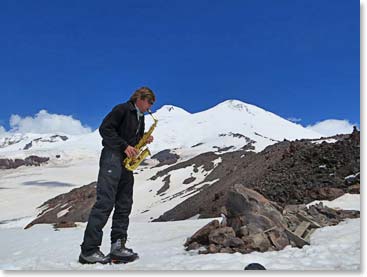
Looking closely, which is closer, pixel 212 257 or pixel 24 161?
pixel 212 257

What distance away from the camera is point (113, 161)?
462 cm

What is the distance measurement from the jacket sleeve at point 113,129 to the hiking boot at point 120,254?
104cm

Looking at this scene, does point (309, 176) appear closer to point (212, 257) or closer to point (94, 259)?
point (212, 257)

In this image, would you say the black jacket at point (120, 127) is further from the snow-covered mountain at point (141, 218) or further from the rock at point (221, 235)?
the rock at point (221, 235)

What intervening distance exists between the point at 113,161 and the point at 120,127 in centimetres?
35

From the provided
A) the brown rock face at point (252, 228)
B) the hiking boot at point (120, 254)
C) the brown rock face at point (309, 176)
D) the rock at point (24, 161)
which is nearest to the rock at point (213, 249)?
the brown rock face at point (252, 228)

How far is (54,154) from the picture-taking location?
114m

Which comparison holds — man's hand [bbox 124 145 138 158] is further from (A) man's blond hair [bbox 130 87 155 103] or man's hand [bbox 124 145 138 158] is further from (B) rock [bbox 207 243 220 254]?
(B) rock [bbox 207 243 220 254]

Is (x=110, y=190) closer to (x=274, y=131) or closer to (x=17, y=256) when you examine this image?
(x=17, y=256)

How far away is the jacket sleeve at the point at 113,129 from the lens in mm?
4566

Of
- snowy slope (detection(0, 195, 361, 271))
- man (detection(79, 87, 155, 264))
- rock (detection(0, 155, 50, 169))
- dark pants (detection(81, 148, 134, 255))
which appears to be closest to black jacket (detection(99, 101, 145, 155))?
man (detection(79, 87, 155, 264))

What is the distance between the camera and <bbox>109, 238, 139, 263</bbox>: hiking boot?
4.66m

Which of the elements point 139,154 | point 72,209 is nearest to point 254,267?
point 139,154

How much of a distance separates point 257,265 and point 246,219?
1.46 metres
